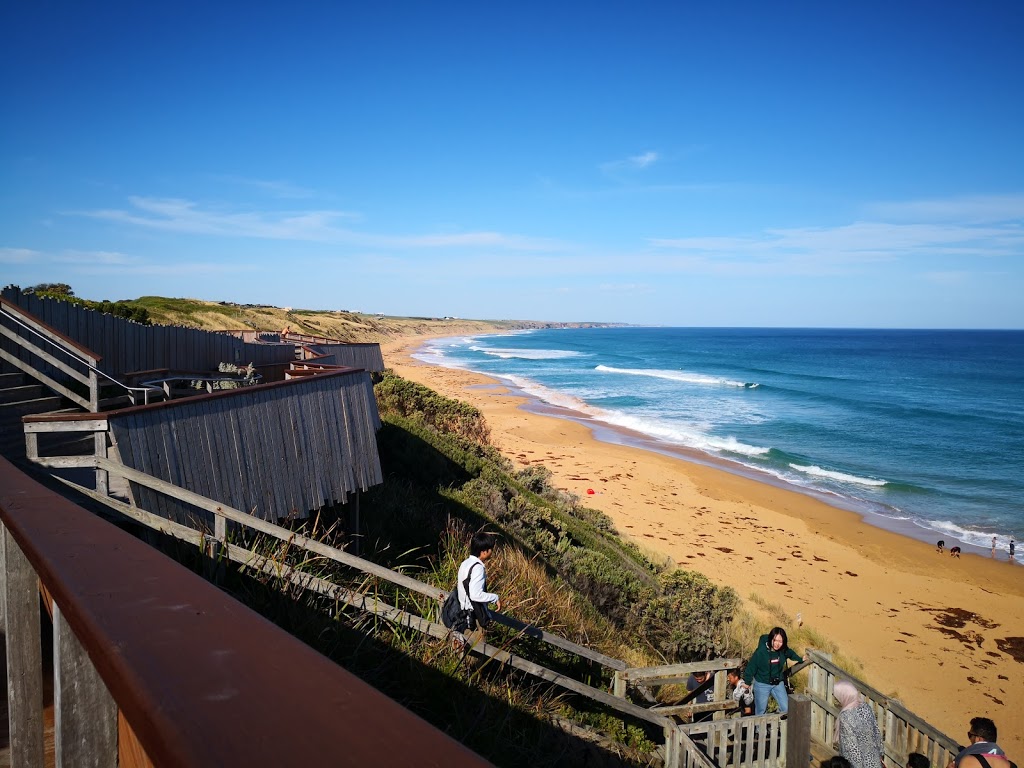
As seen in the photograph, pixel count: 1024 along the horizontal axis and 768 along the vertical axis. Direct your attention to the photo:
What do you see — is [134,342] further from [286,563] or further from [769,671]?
[769,671]

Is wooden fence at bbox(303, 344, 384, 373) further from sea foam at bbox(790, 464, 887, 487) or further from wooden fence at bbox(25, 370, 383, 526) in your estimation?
sea foam at bbox(790, 464, 887, 487)

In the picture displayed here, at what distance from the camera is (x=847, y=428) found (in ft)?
128

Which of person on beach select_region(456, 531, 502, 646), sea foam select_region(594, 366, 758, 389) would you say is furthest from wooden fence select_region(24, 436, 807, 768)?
sea foam select_region(594, 366, 758, 389)

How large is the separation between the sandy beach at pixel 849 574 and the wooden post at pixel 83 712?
1382cm

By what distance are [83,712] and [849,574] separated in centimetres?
2027

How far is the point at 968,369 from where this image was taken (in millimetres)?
86438

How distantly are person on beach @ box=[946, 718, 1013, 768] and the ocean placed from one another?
57.1ft

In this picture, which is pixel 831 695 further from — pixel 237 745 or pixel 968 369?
pixel 968 369

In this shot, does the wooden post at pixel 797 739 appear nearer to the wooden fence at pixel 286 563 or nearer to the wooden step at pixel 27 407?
the wooden fence at pixel 286 563

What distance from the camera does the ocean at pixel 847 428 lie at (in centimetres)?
2517

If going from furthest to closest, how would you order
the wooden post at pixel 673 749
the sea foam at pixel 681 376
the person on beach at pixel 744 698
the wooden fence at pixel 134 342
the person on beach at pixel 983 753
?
1. the sea foam at pixel 681 376
2. the wooden fence at pixel 134 342
3. the person on beach at pixel 744 698
4. the wooden post at pixel 673 749
5. the person on beach at pixel 983 753

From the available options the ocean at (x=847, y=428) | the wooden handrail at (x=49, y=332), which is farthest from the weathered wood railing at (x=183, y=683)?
the ocean at (x=847, y=428)

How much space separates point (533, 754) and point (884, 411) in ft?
155

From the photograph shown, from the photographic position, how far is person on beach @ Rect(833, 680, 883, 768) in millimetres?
6367
